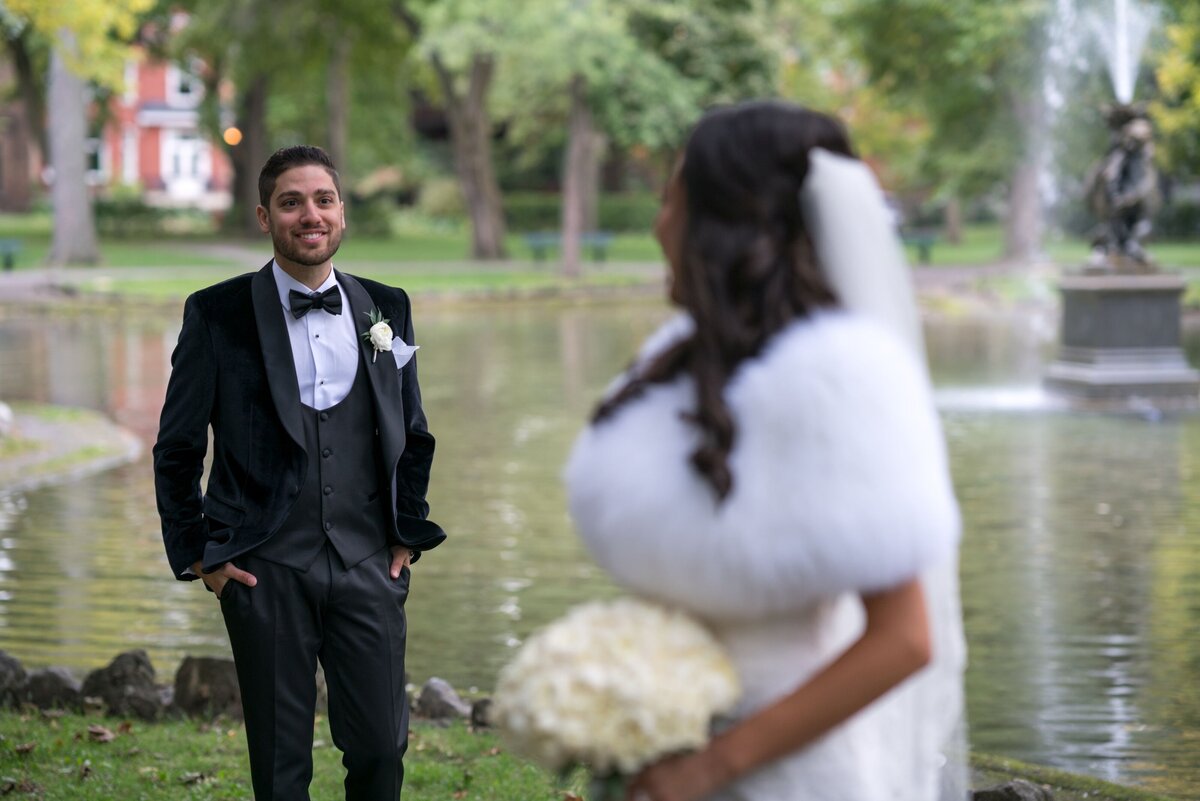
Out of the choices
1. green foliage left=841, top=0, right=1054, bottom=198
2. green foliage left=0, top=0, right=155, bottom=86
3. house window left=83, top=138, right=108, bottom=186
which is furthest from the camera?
house window left=83, top=138, right=108, bottom=186

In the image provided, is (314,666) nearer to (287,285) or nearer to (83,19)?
(287,285)

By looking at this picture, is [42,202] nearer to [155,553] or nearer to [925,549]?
[155,553]

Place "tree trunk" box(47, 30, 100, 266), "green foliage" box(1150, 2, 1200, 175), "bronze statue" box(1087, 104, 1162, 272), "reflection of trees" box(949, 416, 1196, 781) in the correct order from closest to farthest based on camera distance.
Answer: "reflection of trees" box(949, 416, 1196, 781) < "bronze statue" box(1087, 104, 1162, 272) < "green foliage" box(1150, 2, 1200, 175) < "tree trunk" box(47, 30, 100, 266)

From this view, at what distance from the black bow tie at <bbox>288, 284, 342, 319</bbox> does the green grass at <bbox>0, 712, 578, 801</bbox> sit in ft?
→ 6.47

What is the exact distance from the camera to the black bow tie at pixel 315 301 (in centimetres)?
407

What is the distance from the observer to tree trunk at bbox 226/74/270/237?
1956 inches

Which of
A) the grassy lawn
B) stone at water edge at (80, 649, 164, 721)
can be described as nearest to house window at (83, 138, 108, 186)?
the grassy lawn

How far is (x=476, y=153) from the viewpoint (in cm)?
4084

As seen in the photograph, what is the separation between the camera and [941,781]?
10.9 feet

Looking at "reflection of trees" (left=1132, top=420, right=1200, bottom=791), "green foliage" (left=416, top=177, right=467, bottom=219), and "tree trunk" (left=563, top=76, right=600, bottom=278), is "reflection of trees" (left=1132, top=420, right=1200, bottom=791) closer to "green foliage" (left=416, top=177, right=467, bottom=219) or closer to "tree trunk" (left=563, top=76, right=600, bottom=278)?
"tree trunk" (left=563, top=76, right=600, bottom=278)

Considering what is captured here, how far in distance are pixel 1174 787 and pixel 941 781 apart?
2.76m

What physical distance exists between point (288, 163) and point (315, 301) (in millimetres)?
340

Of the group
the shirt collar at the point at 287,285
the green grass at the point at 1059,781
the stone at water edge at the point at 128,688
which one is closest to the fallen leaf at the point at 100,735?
the stone at water edge at the point at 128,688

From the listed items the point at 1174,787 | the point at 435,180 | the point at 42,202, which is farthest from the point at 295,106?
the point at 1174,787
